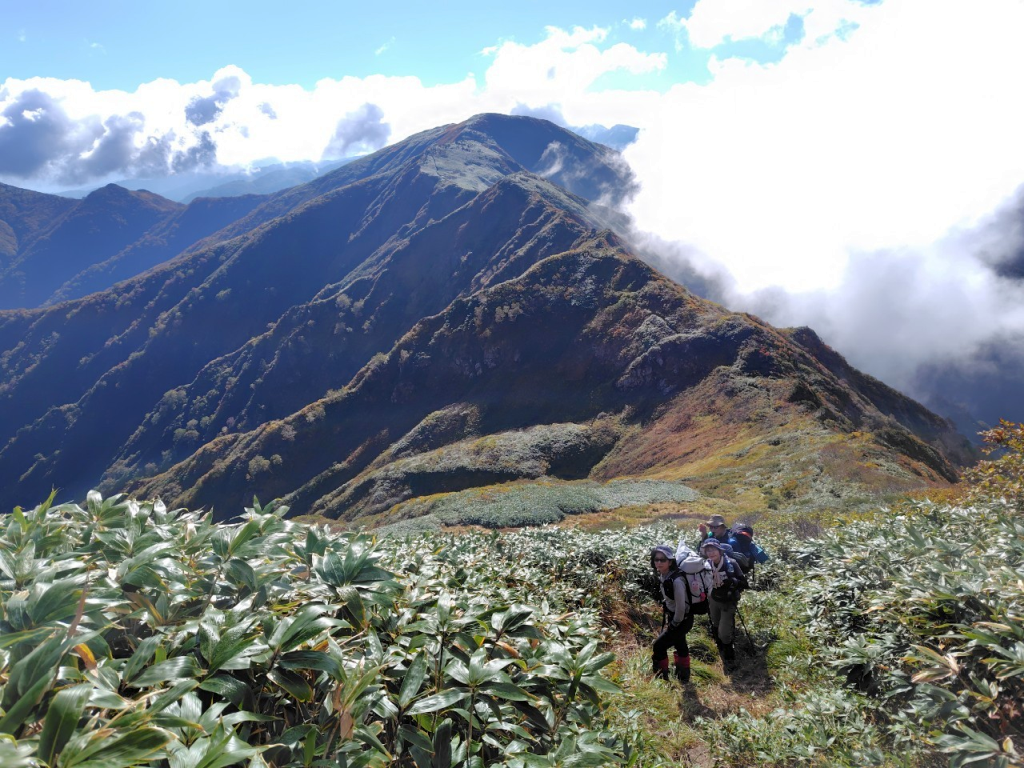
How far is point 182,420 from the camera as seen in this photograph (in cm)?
13338

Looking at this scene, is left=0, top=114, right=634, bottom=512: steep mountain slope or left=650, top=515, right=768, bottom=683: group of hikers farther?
left=0, top=114, right=634, bottom=512: steep mountain slope

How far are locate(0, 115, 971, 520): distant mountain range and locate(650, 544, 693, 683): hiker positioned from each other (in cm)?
2331

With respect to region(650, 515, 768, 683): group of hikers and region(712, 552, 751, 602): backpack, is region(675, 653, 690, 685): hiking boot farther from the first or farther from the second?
region(712, 552, 751, 602): backpack

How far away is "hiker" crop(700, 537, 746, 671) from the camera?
6039 mm

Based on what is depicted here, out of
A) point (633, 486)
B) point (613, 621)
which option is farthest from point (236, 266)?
point (613, 621)

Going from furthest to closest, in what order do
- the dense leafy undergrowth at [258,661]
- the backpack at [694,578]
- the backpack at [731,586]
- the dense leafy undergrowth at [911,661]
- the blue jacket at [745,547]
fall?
the blue jacket at [745,547]
the backpack at [731,586]
the backpack at [694,578]
the dense leafy undergrowth at [911,661]
the dense leafy undergrowth at [258,661]

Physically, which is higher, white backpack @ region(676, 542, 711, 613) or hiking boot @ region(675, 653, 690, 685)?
white backpack @ region(676, 542, 711, 613)

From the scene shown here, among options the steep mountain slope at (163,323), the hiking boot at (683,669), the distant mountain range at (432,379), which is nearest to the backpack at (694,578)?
the hiking boot at (683,669)

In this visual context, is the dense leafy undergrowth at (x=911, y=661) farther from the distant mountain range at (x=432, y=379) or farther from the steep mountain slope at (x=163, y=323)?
the steep mountain slope at (x=163, y=323)

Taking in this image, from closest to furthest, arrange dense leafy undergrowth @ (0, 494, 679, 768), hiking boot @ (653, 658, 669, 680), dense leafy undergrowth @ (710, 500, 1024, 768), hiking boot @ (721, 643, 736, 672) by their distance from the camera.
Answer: dense leafy undergrowth @ (0, 494, 679, 768) → dense leafy undergrowth @ (710, 500, 1024, 768) → hiking boot @ (653, 658, 669, 680) → hiking boot @ (721, 643, 736, 672)

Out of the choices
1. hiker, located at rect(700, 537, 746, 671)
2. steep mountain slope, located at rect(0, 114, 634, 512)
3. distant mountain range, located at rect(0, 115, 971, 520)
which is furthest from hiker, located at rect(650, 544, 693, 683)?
steep mountain slope, located at rect(0, 114, 634, 512)

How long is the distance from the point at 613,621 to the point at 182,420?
151m

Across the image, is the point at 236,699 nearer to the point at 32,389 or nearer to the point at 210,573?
the point at 210,573

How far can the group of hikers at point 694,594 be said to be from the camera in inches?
224
